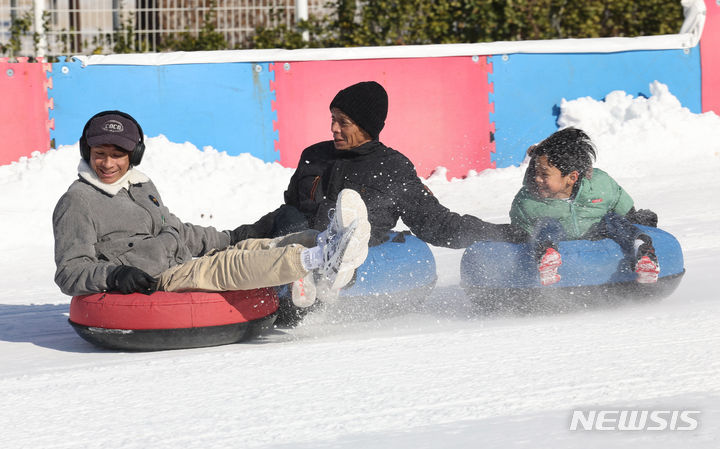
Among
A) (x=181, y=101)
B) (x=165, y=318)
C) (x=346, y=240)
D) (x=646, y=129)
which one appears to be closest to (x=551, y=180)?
(x=346, y=240)

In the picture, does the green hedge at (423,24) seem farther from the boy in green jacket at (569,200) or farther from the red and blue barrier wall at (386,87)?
the boy in green jacket at (569,200)

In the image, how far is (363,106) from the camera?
17.3 ft

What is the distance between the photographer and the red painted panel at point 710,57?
9820mm

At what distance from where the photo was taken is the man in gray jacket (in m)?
4.35

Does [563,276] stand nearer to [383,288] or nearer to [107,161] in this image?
[383,288]

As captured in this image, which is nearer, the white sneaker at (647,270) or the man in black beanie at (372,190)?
the white sneaker at (647,270)

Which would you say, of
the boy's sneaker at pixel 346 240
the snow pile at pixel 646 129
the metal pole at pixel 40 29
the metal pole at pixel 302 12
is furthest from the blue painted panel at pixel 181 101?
the boy's sneaker at pixel 346 240

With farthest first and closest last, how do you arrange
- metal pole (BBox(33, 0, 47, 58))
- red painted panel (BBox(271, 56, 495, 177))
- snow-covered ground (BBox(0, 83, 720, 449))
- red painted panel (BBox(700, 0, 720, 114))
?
metal pole (BBox(33, 0, 47, 58)) → red painted panel (BBox(700, 0, 720, 114)) → red painted panel (BBox(271, 56, 495, 177)) → snow-covered ground (BBox(0, 83, 720, 449))

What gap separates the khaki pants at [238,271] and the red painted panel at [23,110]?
471 cm

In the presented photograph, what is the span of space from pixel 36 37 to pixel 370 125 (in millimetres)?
7248

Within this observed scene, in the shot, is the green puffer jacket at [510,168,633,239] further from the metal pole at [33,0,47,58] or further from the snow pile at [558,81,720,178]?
the metal pole at [33,0,47,58]

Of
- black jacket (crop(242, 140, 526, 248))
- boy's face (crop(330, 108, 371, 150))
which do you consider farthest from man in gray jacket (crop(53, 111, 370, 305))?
boy's face (crop(330, 108, 371, 150))

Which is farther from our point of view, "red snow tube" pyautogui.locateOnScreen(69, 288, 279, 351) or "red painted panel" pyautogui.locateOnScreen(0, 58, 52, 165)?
"red painted panel" pyautogui.locateOnScreen(0, 58, 52, 165)

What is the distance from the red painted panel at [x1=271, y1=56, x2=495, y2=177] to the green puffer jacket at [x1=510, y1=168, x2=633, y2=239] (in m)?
4.03
